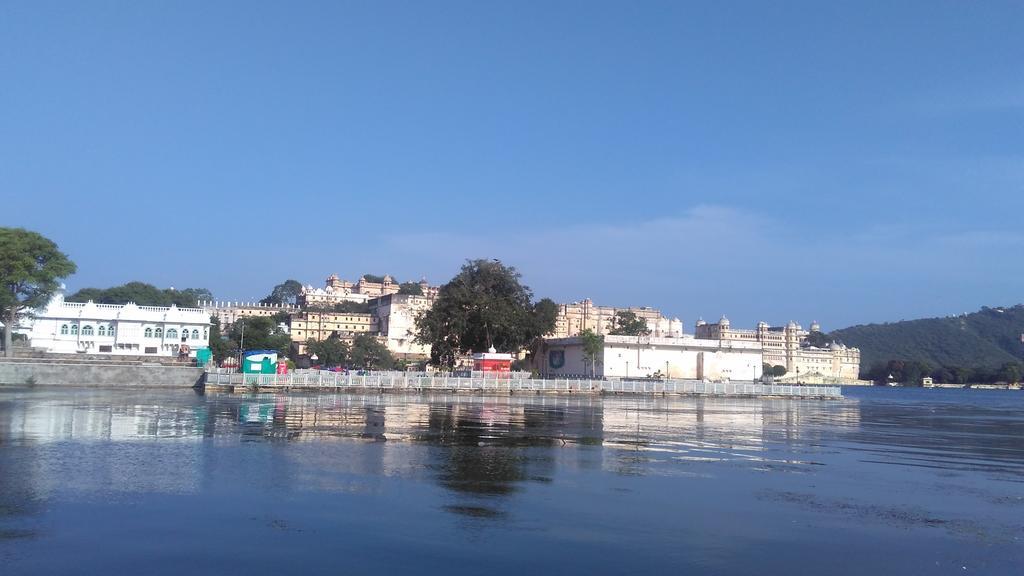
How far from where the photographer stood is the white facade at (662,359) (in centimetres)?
7000

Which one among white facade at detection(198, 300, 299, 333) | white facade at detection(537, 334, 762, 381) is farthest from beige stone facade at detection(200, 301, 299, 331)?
white facade at detection(537, 334, 762, 381)

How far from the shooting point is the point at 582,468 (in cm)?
1580

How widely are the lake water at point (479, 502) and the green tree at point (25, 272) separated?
113 feet

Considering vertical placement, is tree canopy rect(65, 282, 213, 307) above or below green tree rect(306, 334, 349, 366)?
above

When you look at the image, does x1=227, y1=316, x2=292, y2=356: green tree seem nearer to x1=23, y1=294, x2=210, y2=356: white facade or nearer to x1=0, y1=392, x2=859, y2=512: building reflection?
x1=23, y1=294, x2=210, y2=356: white facade

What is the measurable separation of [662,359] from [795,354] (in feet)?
395

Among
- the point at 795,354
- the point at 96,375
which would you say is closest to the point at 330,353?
the point at 96,375

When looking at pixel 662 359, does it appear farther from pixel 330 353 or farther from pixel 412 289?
pixel 412 289

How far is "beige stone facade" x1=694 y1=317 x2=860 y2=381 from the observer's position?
581 feet

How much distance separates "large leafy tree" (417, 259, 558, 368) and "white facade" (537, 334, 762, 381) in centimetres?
595

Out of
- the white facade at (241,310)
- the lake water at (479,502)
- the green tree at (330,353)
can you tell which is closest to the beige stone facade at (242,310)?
the white facade at (241,310)

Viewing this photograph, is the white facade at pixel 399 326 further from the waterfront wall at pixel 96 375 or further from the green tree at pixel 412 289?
the waterfront wall at pixel 96 375

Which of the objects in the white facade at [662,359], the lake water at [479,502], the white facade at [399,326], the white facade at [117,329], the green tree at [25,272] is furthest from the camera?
the white facade at [399,326]

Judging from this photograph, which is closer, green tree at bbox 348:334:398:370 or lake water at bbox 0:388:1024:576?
lake water at bbox 0:388:1024:576
